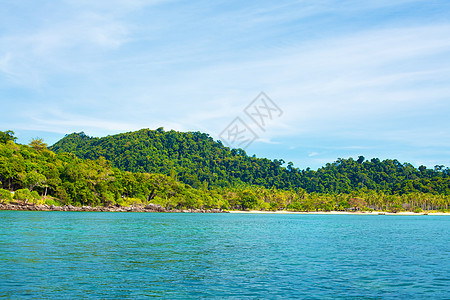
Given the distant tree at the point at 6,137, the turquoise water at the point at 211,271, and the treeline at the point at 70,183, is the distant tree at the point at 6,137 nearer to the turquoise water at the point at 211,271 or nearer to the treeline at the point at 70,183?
the treeline at the point at 70,183

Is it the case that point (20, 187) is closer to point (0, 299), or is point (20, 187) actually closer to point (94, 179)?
point (94, 179)

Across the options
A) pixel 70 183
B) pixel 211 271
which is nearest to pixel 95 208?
pixel 70 183

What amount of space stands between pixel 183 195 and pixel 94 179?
164ft

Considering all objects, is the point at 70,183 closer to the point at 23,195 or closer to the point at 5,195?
the point at 23,195

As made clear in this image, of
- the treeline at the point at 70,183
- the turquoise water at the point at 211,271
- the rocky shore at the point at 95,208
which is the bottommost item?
the rocky shore at the point at 95,208

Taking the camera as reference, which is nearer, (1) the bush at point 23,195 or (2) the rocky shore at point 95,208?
(2) the rocky shore at point 95,208

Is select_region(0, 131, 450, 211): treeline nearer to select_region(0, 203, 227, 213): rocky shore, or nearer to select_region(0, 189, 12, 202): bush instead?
select_region(0, 189, 12, 202): bush

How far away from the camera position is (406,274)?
26688 millimetres

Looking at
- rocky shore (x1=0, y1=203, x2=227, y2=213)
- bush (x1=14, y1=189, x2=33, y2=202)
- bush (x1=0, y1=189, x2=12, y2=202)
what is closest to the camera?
bush (x1=0, y1=189, x2=12, y2=202)

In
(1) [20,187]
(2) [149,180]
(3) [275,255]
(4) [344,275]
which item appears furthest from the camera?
(2) [149,180]

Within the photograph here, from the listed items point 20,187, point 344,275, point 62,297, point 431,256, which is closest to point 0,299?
point 62,297

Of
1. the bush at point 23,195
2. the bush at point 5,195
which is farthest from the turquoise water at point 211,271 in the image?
the bush at point 23,195

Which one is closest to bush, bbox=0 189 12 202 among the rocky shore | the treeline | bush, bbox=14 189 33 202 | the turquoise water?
the treeline

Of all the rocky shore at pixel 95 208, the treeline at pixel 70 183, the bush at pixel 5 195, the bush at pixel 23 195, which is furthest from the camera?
the treeline at pixel 70 183
